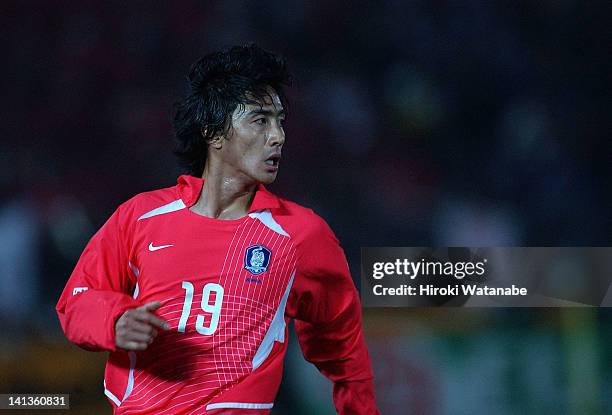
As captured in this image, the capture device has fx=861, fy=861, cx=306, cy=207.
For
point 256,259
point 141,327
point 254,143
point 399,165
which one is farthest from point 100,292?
point 399,165

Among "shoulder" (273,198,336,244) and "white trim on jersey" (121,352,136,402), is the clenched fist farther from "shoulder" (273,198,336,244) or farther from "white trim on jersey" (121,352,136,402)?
"shoulder" (273,198,336,244)

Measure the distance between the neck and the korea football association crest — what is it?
8cm

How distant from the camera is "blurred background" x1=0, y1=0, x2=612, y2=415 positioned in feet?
8.75

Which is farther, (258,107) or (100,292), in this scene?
(258,107)

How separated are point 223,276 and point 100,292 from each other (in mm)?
237

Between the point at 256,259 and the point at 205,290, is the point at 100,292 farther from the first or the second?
the point at 256,259

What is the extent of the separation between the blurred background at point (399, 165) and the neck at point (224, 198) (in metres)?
0.95

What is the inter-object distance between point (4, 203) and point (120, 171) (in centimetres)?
38

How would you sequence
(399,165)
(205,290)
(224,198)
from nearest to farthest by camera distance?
(205,290), (224,198), (399,165)

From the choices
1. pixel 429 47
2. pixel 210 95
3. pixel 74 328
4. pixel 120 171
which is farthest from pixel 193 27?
pixel 74 328

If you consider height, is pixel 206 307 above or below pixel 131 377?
above

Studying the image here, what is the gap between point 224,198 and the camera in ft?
5.67

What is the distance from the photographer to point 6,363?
2.73 metres

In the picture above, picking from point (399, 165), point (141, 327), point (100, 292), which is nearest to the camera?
point (141, 327)
